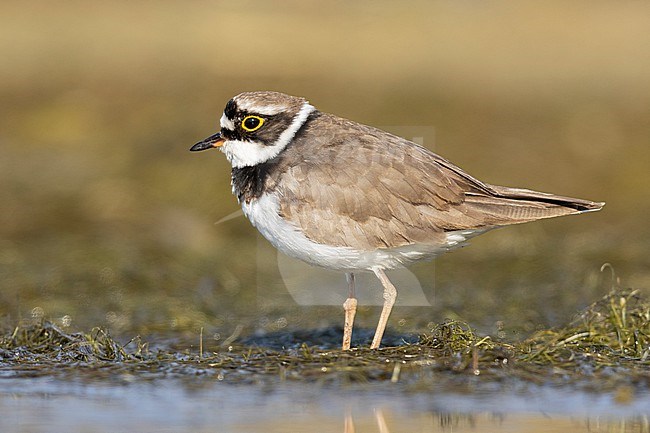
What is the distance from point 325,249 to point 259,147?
968mm

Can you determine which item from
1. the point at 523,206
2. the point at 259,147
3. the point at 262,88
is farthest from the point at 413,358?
the point at 262,88

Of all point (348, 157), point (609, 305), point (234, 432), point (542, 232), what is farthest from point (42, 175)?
point (234, 432)

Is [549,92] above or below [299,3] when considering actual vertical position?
below

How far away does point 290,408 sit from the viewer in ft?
22.6

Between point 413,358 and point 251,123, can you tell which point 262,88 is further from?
point 413,358

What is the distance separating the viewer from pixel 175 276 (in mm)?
11945

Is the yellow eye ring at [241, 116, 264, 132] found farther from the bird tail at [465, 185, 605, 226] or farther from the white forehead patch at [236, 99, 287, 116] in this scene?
the bird tail at [465, 185, 605, 226]

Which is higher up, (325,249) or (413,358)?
(325,249)

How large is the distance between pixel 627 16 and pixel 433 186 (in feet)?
49.2

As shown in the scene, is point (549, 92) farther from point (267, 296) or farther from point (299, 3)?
point (267, 296)

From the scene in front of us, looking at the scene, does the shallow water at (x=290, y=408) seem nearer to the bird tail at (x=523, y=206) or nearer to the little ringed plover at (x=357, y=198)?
the little ringed plover at (x=357, y=198)

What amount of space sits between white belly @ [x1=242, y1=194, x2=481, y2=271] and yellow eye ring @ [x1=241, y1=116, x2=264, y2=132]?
0.60 metres

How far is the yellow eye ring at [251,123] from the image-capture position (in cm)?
887

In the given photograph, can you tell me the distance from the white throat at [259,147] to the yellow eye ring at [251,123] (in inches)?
3.8
